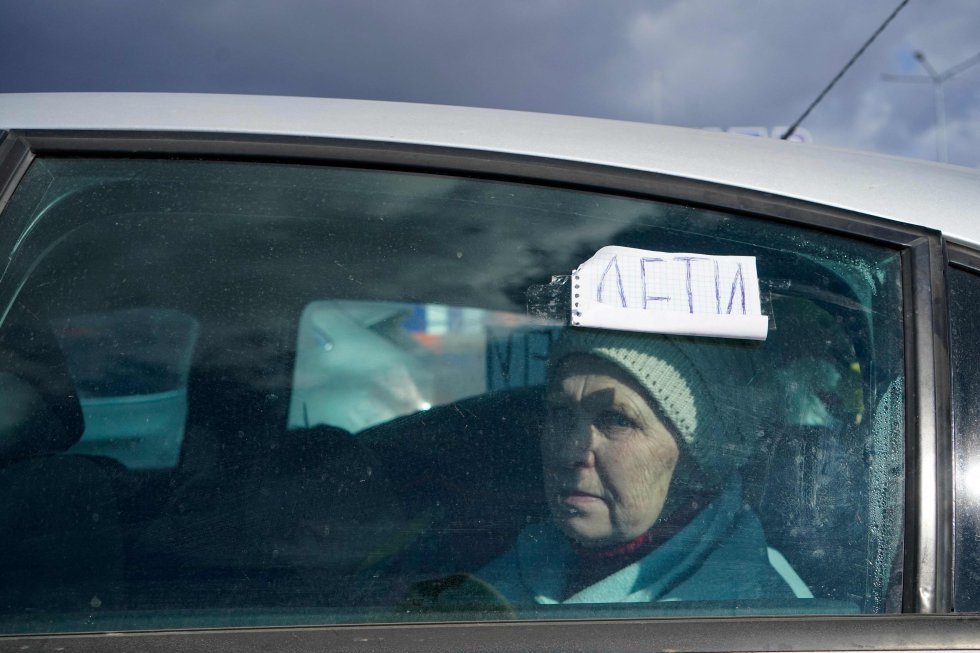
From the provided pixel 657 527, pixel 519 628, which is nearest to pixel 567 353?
pixel 657 527

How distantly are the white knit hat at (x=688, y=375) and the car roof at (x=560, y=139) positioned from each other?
0.26 metres

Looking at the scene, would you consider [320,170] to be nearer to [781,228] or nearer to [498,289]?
[498,289]

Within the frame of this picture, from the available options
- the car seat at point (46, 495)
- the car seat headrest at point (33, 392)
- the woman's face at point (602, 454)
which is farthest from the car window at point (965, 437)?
the car seat headrest at point (33, 392)

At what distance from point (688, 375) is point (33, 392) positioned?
859 millimetres

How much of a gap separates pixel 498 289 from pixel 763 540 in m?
0.48

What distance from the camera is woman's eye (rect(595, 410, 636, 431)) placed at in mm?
1122

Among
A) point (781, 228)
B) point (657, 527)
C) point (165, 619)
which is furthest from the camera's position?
point (781, 228)

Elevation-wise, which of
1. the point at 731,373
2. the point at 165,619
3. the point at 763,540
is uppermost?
the point at 731,373

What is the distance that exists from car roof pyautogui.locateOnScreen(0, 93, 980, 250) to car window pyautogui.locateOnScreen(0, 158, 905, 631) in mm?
67

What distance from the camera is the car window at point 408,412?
3.39 feet

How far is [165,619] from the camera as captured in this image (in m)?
0.99

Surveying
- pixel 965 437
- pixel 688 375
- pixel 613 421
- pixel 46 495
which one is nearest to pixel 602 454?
pixel 613 421

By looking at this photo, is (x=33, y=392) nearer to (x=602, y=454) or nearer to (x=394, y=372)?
(x=394, y=372)

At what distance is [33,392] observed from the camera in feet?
3.61
